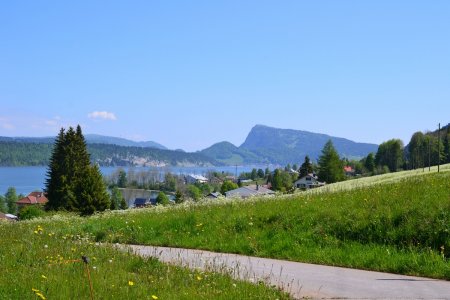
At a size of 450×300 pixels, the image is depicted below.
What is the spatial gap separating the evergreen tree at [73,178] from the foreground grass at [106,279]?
47480 mm

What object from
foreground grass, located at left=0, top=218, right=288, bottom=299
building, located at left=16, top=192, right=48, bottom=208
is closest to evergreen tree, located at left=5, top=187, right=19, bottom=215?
building, located at left=16, top=192, right=48, bottom=208

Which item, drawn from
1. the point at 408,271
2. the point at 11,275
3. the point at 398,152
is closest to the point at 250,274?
the point at 408,271

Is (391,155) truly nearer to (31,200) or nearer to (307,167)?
(307,167)

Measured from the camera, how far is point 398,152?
12406 centimetres

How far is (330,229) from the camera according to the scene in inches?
445

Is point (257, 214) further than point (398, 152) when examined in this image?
No

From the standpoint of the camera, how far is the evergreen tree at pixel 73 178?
55.6m

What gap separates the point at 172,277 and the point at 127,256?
189 cm

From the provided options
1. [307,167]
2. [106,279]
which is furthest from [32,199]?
[106,279]

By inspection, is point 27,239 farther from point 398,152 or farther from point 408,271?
point 398,152

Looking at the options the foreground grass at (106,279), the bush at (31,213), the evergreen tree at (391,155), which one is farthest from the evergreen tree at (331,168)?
the foreground grass at (106,279)

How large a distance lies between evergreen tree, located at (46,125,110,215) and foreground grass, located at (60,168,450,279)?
136ft

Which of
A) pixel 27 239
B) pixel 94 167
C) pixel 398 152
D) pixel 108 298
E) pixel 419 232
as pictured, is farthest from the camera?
pixel 398 152

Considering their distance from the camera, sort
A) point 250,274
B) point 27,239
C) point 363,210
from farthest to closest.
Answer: point 363,210
point 27,239
point 250,274
